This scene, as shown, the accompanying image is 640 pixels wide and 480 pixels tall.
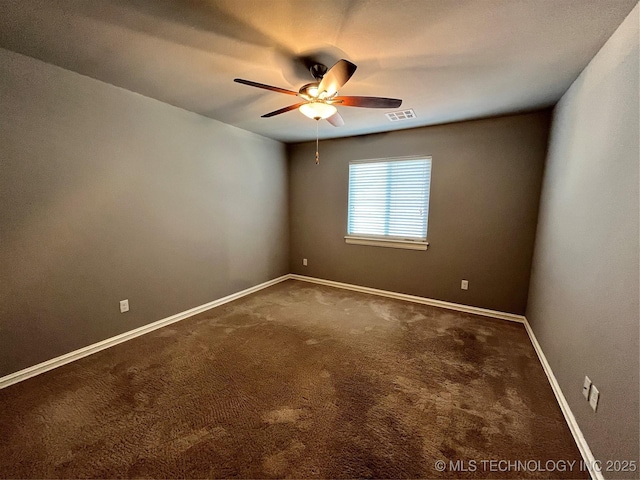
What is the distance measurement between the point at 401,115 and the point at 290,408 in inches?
122

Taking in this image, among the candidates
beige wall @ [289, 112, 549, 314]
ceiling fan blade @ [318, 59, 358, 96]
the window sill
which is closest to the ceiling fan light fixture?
ceiling fan blade @ [318, 59, 358, 96]

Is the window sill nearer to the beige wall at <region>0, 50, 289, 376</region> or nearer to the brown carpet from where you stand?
the brown carpet

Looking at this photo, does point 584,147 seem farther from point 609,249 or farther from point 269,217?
point 269,217

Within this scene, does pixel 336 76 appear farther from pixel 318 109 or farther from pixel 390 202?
pixel 390 202

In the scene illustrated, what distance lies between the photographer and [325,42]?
1671 millimetres

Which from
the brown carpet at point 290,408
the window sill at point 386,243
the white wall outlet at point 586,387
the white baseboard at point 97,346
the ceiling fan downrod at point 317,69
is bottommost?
the brown carpet at point 290,408

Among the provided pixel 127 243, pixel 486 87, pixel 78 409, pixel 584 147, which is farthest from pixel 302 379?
pixel 486 87

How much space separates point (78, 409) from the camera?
67.7 inches

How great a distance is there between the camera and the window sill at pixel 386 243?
366cm

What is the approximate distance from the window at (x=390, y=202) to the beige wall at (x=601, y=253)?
4.96 ft

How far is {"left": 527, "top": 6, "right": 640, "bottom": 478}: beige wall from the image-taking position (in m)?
1.19

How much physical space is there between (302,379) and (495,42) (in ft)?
8.75

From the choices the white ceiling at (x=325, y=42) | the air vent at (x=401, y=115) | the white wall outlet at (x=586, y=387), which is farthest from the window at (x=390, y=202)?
the white wall outlet at (x=586, y=387)

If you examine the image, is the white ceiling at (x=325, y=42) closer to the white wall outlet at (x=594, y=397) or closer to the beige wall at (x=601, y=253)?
the beige wall at (x=601, y=253)
